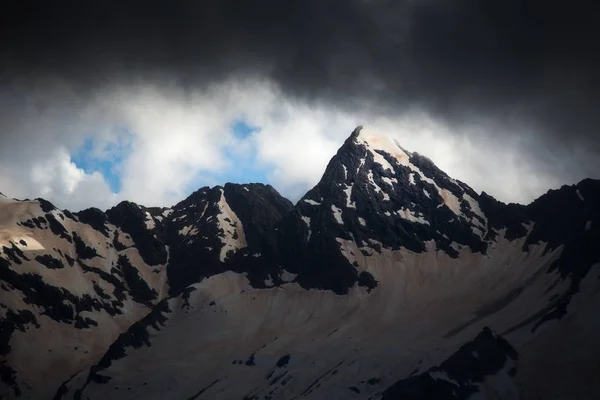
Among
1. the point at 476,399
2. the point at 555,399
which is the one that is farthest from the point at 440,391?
the point at 555,399

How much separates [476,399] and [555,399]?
2340 cm

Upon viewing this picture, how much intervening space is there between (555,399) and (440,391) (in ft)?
113

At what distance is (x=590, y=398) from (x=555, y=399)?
33.8 feet

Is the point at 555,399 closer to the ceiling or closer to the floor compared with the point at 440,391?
closer to the floor

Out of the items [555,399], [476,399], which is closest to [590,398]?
[555,399]

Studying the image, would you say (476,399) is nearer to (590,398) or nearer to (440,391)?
(440,391)

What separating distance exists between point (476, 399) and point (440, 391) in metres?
11.2

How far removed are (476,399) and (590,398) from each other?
105ft

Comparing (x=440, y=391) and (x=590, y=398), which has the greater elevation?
(x=440, y=391)

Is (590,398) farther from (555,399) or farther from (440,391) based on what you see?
(440,391)

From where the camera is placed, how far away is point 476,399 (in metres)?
200

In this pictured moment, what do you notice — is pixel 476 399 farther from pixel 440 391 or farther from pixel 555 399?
pixel 555 399

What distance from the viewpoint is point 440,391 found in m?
200

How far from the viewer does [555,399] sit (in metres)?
198
